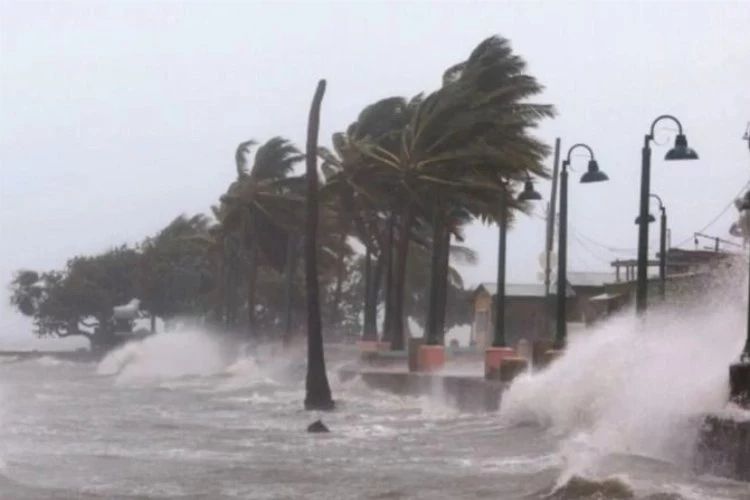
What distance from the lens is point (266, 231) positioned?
71000 mm

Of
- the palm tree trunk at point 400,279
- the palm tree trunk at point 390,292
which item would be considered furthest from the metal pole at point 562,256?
the palm tree trunk at point 390,292

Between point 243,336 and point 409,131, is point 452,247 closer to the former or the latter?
point 243,336

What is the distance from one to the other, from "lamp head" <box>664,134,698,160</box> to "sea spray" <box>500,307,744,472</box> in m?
2.32

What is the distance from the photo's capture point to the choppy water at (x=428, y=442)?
15148mm

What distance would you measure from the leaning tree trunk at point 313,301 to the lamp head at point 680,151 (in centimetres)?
1213

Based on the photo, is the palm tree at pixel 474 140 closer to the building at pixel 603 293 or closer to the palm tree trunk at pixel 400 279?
the palm tree trunk at pixel 400 279

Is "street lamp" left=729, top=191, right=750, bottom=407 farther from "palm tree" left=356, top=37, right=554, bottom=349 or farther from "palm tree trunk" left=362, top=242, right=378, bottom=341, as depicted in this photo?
"palm tree trunk" left=362, top=242, right=378, bottom=341

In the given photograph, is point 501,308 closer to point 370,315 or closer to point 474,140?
point 474,140

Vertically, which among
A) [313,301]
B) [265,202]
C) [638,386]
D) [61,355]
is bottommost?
[61,355]

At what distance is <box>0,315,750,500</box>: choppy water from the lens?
15.1 m

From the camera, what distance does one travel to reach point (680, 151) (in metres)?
22.8

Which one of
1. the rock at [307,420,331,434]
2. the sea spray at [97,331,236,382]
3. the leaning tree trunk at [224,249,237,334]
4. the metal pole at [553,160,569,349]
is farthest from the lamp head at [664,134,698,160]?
the leaning tree trunk at [224,249,237,334]

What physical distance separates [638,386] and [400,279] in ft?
93.1

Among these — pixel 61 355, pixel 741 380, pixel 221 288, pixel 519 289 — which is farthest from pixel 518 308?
pixel 61 355
